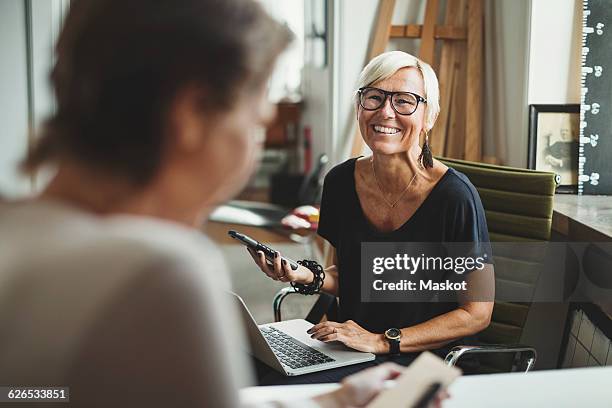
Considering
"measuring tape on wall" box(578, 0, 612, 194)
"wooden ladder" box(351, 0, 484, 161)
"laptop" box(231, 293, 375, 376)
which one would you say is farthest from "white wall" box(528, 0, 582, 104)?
"laptop" box(231, 293, 375, 376)

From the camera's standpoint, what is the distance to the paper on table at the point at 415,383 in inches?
38.1

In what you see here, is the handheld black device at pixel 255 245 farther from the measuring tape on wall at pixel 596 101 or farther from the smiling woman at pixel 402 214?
the measuring tape on wall at pixel 596 101

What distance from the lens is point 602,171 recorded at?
2.73 meters

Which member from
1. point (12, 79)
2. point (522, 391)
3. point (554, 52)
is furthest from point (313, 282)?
point (12, 79)

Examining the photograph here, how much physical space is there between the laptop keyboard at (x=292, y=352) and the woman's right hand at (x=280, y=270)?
0.49 ft

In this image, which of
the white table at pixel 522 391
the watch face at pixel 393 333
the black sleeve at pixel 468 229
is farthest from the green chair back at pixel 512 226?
the white table at pixel 522 391

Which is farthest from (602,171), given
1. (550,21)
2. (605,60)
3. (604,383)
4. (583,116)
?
(604,383)

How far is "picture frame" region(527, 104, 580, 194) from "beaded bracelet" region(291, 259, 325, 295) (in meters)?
1.16

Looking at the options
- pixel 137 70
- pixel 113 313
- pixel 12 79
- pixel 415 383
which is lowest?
pixel 415 383

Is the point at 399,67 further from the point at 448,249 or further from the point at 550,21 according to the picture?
the point at 550,21

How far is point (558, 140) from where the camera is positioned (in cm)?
281

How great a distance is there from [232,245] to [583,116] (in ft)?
12.2

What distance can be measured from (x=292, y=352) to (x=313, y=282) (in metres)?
0.30

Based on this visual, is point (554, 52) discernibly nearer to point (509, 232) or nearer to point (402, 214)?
point (509, 232)
